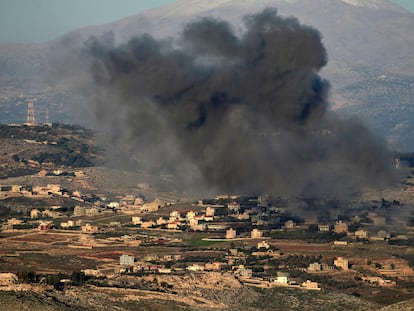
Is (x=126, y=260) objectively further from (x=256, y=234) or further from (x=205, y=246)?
(x=256, y=234)

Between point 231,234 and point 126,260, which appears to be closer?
point 126,260

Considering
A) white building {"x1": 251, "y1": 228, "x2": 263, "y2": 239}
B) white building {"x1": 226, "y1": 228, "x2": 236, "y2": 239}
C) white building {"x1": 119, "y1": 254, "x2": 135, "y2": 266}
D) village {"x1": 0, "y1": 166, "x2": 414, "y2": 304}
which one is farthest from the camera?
white building {"x1": 226, "y1": 228, "x2": 236, "y2": 239}

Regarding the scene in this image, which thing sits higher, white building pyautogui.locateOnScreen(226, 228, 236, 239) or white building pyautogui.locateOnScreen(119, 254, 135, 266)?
white building pyautogui.locateOnScreen(226, 228, 236, 239)


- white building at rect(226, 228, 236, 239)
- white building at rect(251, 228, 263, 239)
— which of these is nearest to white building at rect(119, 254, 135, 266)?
white building at rect(226, 228, 236, 239)

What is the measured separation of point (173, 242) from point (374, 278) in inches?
709

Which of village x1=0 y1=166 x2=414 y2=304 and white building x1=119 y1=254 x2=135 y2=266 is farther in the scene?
white building x1=119 y1=254 x2=135 y2=266

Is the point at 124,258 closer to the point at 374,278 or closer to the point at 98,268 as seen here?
the point at 98,268

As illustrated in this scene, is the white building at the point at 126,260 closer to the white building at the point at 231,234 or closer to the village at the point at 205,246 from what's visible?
the village at the point at 205,246

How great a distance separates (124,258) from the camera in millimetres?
66375

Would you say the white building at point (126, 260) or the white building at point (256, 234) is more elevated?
the white building at point (256, 234)

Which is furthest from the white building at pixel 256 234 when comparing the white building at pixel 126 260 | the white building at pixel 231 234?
the white building at pixel 126 260

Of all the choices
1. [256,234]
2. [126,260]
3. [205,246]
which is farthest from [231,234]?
[126,260]

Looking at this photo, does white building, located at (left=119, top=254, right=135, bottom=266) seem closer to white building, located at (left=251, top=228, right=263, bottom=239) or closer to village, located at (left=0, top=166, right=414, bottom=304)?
village, located at (left=0, top=166, right=414, bottom=304)

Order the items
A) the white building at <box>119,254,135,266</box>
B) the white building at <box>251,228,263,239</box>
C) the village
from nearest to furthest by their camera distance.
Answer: the village → the white building at <box>119,254,135,266</box> → the white building at <box>251,228,263,239</box>
